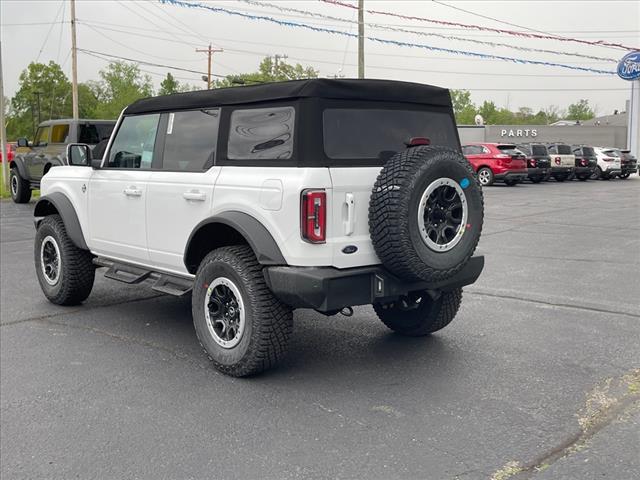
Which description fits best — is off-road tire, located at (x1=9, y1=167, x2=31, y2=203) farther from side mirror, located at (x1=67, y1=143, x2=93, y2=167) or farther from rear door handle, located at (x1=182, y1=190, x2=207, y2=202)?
rear door handle, located at (x1=182, y1=190, x2=207, y2=202)

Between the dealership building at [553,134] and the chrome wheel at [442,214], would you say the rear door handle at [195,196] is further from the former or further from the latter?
the dealership building at [553,134]

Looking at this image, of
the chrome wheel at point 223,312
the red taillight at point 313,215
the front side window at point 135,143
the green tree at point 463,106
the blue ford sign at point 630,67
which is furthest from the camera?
the green tree at point 463,106

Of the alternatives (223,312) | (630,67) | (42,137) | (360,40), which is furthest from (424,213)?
(630,67)

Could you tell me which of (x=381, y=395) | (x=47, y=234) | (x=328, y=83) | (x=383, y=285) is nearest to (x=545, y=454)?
(x=381, y=395)

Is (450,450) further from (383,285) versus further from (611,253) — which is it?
(611,253)

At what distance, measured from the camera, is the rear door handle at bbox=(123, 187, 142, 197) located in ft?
18.4

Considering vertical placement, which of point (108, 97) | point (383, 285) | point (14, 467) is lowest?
point (14, 467)

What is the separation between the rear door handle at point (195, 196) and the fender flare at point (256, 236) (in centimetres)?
34

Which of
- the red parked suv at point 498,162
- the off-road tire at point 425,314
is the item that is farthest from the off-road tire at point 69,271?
the red parked suv at point 498,162

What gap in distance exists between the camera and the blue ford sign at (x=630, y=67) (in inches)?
1629

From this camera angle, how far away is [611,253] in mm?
10203

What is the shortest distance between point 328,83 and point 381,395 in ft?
6.78

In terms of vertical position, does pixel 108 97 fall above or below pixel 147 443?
above

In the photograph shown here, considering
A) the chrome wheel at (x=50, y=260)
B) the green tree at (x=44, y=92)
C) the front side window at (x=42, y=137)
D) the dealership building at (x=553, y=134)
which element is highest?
the green tree at (x=44, y=92)
